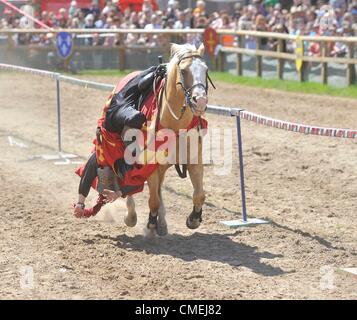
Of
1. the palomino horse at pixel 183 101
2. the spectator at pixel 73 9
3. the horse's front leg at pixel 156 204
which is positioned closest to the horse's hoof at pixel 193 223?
the palomino horse at pixel 183 101

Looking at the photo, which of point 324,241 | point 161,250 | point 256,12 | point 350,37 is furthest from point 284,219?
point 256,12

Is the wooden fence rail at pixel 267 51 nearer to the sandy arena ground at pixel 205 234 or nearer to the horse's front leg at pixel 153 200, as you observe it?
the sandy arena ground at pixel 205 234

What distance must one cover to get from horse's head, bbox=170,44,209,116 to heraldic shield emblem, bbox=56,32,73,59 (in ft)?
53.6

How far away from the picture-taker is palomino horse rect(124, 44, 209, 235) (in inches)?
274

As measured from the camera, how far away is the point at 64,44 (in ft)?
77.0

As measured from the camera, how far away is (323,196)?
32.4ft

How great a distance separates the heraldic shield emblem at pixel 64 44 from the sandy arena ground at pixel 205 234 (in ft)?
29.9

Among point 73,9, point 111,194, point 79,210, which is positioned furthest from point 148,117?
point 73,9

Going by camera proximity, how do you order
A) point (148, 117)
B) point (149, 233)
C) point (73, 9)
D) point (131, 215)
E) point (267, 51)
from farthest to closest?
point (73, 9) → point (267, 51) → point (131, 215) → point (149, 233) → point (148, 117)

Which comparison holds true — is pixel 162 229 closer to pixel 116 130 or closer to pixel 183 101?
pixel 116 130

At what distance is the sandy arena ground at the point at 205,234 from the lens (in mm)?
6480

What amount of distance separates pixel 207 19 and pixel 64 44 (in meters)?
4.60

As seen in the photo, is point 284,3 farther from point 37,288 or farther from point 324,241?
point 37,288

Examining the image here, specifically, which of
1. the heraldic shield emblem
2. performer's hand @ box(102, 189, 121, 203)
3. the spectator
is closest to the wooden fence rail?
the heraldic shield emblem
